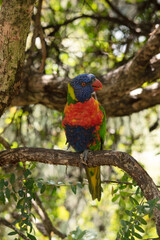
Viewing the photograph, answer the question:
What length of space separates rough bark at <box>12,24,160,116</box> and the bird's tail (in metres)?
0.94

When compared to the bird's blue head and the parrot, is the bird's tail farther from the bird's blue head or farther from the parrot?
the bird's blue head

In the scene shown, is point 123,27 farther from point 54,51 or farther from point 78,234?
point 78,234

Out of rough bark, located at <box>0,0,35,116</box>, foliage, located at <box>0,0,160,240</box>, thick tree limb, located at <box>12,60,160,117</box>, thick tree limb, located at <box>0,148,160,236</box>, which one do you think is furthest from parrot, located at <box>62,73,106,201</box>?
foliage, located at <box>0,0,160,240</box>

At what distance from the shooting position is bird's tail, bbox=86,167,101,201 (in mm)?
2424

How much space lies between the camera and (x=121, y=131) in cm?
431

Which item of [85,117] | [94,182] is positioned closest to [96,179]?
[94,182]

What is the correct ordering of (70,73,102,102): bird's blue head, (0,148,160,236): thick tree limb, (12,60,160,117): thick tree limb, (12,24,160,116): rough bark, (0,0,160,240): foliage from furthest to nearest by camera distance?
(0,0,160,240): foliage < (12,60,160,117): thick tree limb < (12,24,160,116): rough bark < (70,73,102,102): bird's blue head < (0,148,160,236): thick tree limb

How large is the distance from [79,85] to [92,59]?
1587 millimetres

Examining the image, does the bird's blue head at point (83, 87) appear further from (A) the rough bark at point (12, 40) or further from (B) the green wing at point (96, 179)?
(A) the rough bark at point (12, 40)

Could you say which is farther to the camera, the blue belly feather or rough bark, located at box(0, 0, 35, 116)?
the blue belly feather

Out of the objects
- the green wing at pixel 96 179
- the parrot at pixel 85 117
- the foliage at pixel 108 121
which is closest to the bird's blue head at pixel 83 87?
the parrot at pixel 85 117

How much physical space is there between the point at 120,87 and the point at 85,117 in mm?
751

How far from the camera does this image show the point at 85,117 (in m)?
2.38

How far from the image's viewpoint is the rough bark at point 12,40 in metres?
1.93
